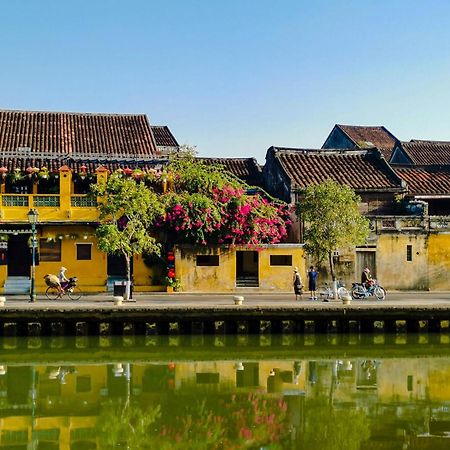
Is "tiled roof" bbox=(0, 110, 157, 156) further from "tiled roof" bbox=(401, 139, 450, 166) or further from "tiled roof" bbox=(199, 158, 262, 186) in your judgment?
"tiled roof" bbox=(401, 139, 450, 166)

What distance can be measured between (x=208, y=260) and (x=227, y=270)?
41.5 inches

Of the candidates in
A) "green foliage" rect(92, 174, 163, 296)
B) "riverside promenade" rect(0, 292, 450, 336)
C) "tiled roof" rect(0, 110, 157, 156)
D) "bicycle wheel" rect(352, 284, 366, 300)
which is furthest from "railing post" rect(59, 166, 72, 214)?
"bicycle wheel" rect(352, 284, 366, 300)

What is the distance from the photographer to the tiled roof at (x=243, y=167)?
48.4 m

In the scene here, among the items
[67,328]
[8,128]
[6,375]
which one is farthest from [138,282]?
[6,375]

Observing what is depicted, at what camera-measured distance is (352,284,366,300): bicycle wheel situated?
33.7m

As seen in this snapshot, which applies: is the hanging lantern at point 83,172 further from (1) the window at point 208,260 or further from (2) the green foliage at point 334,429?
(2) the green foliage at point 334,429

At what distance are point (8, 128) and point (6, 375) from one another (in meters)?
22.9

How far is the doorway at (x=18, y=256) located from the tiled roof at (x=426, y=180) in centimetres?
2075

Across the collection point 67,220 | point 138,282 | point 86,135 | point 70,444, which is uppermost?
point 86,135

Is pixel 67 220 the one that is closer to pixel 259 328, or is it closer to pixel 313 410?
pixel 259 328

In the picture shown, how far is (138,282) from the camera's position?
37.5 m

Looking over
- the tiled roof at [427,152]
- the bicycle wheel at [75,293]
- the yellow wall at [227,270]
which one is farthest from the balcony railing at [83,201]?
the tiled roof at [427,152]

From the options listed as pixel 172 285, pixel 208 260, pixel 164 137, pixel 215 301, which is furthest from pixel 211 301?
pixel 164 137

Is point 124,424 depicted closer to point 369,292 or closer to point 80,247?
point 369,292
